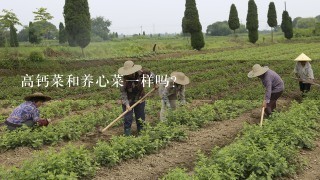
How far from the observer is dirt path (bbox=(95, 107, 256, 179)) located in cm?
596

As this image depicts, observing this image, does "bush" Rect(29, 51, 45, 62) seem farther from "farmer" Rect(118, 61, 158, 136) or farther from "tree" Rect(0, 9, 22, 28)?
"farmer" Rect(118, 61, 158, 136)

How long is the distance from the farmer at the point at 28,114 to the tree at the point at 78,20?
18.9 meters

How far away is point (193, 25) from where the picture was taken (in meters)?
33.6

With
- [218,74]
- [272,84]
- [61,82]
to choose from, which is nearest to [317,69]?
[218,74]

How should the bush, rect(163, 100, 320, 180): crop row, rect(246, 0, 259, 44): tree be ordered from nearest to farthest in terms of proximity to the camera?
1. rect(163, 100, 320, 180): crop row
2. the bush
3. rect(246, 0, 259, 44): tree

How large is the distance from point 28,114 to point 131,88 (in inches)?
81.3

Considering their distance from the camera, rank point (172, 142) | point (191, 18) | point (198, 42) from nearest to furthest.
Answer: point (172, 142), point (198, 42), point (191, 18)

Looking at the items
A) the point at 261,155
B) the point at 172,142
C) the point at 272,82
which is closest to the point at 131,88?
the point at 172,142

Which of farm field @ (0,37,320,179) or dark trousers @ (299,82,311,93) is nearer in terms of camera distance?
farm field @ (0,37,320,179)

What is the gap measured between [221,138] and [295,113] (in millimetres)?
1833

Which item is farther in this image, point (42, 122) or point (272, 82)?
point (272, 82)

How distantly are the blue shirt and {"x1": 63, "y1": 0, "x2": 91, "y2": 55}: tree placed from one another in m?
19.0

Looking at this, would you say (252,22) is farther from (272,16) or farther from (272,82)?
(272,82)

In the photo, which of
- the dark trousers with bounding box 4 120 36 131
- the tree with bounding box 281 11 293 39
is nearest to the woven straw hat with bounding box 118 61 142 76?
the dark trousers with bounding box 4 120 36 131
